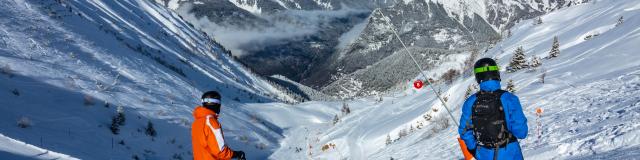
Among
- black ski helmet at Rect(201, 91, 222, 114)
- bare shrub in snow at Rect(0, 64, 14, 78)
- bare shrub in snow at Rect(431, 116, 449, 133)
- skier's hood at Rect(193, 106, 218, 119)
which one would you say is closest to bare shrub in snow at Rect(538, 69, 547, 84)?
bare shrub in snow at Rect(431, 116, 449, 133)

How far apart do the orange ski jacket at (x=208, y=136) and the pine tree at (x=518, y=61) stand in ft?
53.6

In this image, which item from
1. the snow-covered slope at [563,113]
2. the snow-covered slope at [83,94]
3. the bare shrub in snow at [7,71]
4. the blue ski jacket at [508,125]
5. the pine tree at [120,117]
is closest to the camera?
the blue ski jacket at [508,125]

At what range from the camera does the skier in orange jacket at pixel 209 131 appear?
9.15 meters

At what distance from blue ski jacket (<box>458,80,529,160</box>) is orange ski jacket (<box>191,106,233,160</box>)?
3.92m

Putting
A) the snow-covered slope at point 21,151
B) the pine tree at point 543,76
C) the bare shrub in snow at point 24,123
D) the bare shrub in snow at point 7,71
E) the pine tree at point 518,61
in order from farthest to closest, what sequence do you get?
the pine tree at point 518,61
the bare shrub in snow at point 7,71
the pine tree at point 543,76
the bare shrub in snow at point 24,123
the snow-covered slope at point 21,151

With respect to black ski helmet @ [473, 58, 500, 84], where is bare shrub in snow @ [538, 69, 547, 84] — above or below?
below

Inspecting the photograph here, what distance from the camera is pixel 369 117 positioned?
104 ft

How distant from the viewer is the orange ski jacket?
9.14m

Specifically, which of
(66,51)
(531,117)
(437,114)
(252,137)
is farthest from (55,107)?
(531,117)

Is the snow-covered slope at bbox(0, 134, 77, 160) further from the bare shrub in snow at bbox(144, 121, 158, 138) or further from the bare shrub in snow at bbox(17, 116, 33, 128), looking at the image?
the bare shrub in snow at bbox(144, 121, 158, 138)

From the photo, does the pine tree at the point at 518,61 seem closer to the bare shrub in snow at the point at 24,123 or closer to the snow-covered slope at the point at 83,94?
the snow-covered slope at the point at 83,94

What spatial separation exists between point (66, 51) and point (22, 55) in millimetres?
3866

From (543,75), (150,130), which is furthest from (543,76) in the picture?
(150,130)

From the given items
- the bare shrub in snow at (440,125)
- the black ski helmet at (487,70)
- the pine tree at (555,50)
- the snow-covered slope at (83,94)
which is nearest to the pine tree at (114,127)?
the snow-covered slope at (83,94)
